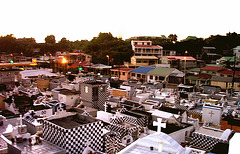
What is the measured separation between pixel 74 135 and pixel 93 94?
11.0 metres

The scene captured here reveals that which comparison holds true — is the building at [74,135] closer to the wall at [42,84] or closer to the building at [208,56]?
the wall at [42,84]

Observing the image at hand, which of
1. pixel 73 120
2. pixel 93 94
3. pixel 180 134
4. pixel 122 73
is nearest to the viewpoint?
pixel 73 120

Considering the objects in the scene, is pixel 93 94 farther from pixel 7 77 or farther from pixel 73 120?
pixel 7 77

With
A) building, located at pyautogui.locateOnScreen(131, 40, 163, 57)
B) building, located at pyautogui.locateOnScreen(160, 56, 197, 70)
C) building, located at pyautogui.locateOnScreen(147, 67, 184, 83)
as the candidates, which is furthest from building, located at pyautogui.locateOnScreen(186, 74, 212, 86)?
building, located at pyautogui.locateOnScreen(131, 40, 163, 57)

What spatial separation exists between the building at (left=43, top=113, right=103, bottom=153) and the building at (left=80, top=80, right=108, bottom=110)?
30.2ft

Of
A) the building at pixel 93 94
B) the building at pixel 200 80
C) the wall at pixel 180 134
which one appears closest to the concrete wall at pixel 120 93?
the building at pixel 93 94

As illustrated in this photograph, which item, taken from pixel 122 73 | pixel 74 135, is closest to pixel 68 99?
pixel 74 135

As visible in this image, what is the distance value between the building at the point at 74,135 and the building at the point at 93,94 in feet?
30.2

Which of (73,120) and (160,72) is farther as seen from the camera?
(160,72)

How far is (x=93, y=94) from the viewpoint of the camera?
19.3 meters

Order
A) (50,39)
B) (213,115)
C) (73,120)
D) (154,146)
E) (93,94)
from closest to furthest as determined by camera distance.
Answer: (154,146) → (73,120) → (213,115) → (93,94) → (50,39)

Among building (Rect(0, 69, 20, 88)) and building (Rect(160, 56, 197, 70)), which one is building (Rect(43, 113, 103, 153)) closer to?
building (Rect(0, 69, 20, 88))

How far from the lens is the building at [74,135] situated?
8188 mm

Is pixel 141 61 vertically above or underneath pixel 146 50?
underneath
